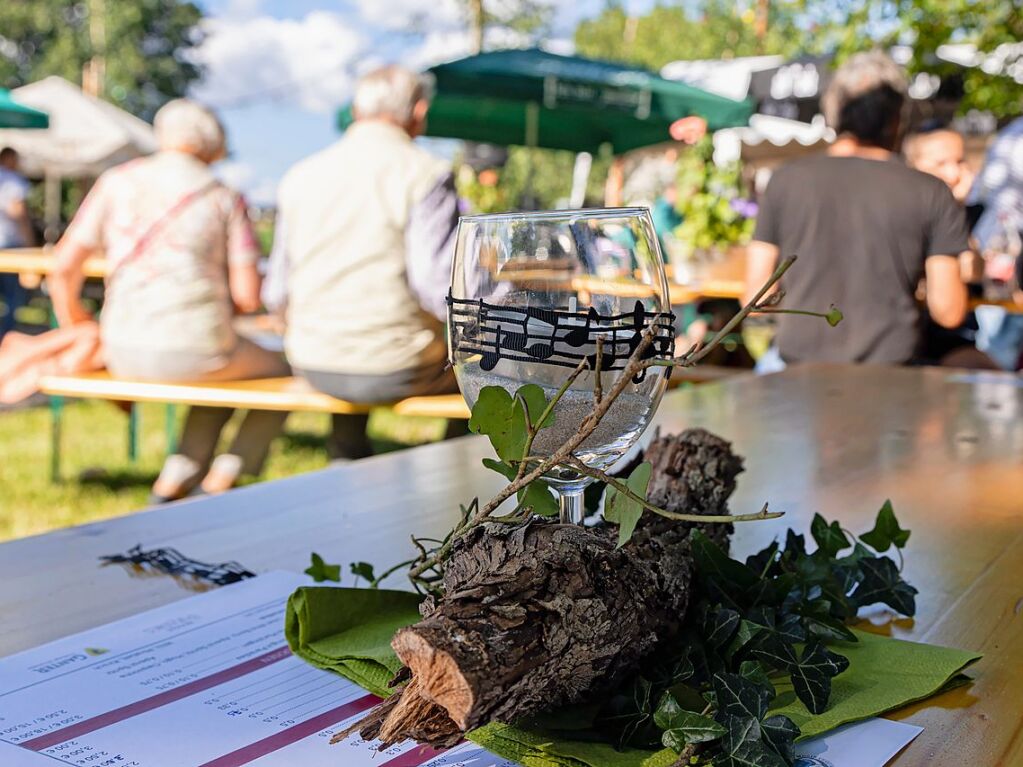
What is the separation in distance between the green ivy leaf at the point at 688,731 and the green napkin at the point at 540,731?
0.01 m

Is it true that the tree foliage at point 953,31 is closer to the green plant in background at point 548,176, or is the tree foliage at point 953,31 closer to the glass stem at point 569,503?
the glass stem at point 569,503

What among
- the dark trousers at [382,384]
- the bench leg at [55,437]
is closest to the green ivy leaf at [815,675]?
the dark trousers at [382,384]

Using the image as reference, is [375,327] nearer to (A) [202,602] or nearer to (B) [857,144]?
(B) [857,144]

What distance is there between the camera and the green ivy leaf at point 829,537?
81 centimetres

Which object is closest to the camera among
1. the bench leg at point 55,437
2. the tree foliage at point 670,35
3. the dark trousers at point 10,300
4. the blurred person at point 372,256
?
the blurred person at point 372,256

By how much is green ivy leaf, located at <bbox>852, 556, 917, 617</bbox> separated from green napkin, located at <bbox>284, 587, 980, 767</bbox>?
41 millimetres

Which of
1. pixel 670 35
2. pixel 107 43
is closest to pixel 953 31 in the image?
pixel 670 35

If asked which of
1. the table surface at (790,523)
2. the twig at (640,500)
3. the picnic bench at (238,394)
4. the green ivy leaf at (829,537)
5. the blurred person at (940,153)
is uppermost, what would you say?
the blurred person at (940,153)

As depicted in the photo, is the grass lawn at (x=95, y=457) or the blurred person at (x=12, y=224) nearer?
the grass lawn at (x=95, y=457)

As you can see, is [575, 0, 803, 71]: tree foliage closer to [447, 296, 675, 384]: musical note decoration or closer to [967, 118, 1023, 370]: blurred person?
[967, 118, 1023, 370]: blurred person

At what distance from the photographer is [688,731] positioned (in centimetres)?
55

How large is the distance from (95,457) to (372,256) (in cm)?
227

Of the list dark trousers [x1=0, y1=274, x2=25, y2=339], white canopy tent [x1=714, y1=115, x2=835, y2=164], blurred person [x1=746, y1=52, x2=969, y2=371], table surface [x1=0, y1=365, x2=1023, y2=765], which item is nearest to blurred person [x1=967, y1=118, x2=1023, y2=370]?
blurred person [x1=746, y1=52, x2=969, y2=371]

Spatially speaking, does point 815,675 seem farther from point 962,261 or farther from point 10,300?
point 10,300
